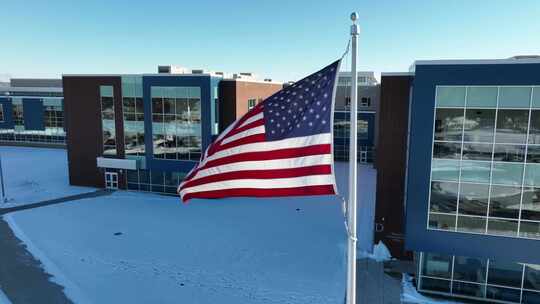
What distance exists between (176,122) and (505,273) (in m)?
23.8

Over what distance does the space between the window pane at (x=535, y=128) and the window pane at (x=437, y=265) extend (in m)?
6.08

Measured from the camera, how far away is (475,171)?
1516 cm

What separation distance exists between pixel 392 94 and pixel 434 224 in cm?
736

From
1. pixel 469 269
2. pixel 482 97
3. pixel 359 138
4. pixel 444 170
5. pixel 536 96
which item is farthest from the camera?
pixel 359 138

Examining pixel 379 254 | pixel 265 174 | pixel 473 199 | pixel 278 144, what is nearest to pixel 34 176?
pixel 379 254

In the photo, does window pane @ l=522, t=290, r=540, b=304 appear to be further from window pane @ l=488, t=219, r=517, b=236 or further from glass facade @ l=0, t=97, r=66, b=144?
glass facade @ l=0, t=97, r=66, b=144

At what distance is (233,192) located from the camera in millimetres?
8242

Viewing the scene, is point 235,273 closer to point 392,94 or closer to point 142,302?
point 142,302

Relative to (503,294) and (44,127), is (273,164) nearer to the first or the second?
(503,294)

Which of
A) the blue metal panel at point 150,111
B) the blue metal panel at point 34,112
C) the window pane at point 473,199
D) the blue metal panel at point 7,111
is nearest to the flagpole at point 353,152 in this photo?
the window pane at point 473,199

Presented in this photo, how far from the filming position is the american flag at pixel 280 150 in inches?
284

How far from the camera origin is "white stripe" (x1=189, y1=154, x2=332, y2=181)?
287 inches

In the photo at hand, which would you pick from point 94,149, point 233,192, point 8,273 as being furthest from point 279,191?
point 94,149

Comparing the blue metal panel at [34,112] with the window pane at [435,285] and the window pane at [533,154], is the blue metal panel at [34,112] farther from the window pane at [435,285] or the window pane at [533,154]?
the window pane at [533,154]
